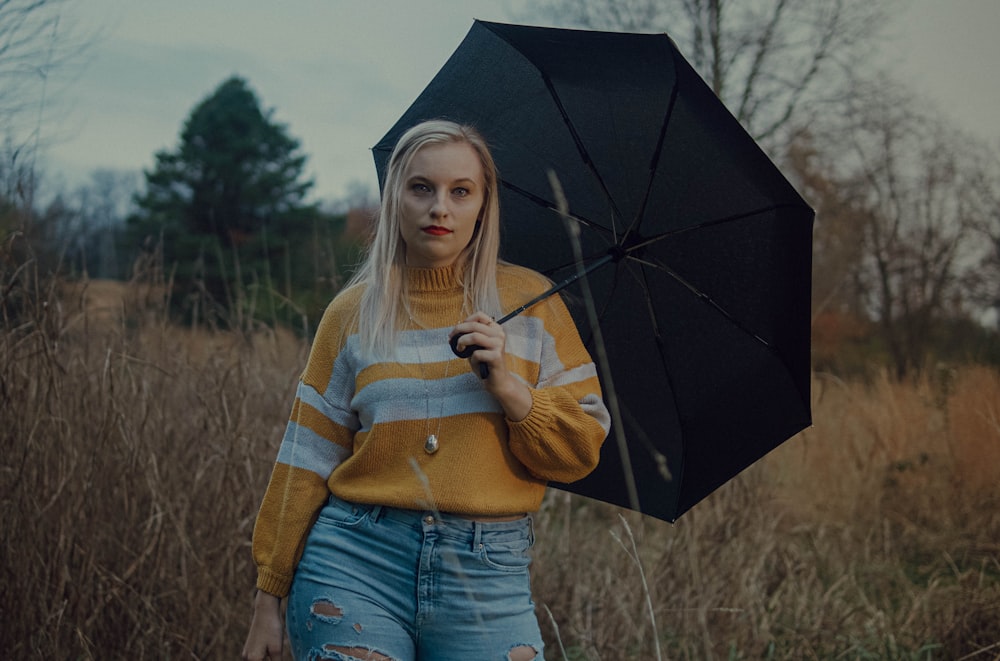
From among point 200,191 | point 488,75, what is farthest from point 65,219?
point 200,191

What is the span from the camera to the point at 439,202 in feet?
6.53

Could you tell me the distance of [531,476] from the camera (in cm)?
201

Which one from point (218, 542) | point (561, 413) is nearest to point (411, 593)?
point (561, 413)

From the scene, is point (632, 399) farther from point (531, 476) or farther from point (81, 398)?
point (81, 398)

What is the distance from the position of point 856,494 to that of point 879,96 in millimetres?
7208

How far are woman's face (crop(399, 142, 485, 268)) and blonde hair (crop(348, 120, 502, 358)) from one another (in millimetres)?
27

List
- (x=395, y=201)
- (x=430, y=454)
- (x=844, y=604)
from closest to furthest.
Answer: (x=430, y=454)
(x=395, y=201)
(x=844, y=604)

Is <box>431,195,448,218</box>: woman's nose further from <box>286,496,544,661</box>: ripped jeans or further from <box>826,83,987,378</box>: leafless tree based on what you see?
<box>826,83,987,378</box>: leafless tree

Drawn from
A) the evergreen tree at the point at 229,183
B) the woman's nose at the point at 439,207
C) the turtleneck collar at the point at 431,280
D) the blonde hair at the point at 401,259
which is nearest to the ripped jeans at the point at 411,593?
the blonde hair at the point at 401,259

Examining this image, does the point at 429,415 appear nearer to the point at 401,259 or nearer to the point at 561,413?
the point at 561,413

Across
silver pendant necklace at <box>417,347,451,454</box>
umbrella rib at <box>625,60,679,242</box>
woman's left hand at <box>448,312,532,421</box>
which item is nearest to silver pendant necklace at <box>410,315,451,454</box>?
silver pendant necklace at <box>417,347,451,454</box>

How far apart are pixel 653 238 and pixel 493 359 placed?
2.32 ft

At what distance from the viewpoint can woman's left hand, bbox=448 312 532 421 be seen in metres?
1.77

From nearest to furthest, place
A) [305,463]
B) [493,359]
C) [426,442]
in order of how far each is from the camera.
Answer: [493,359] → [426,442] → [305,463]
